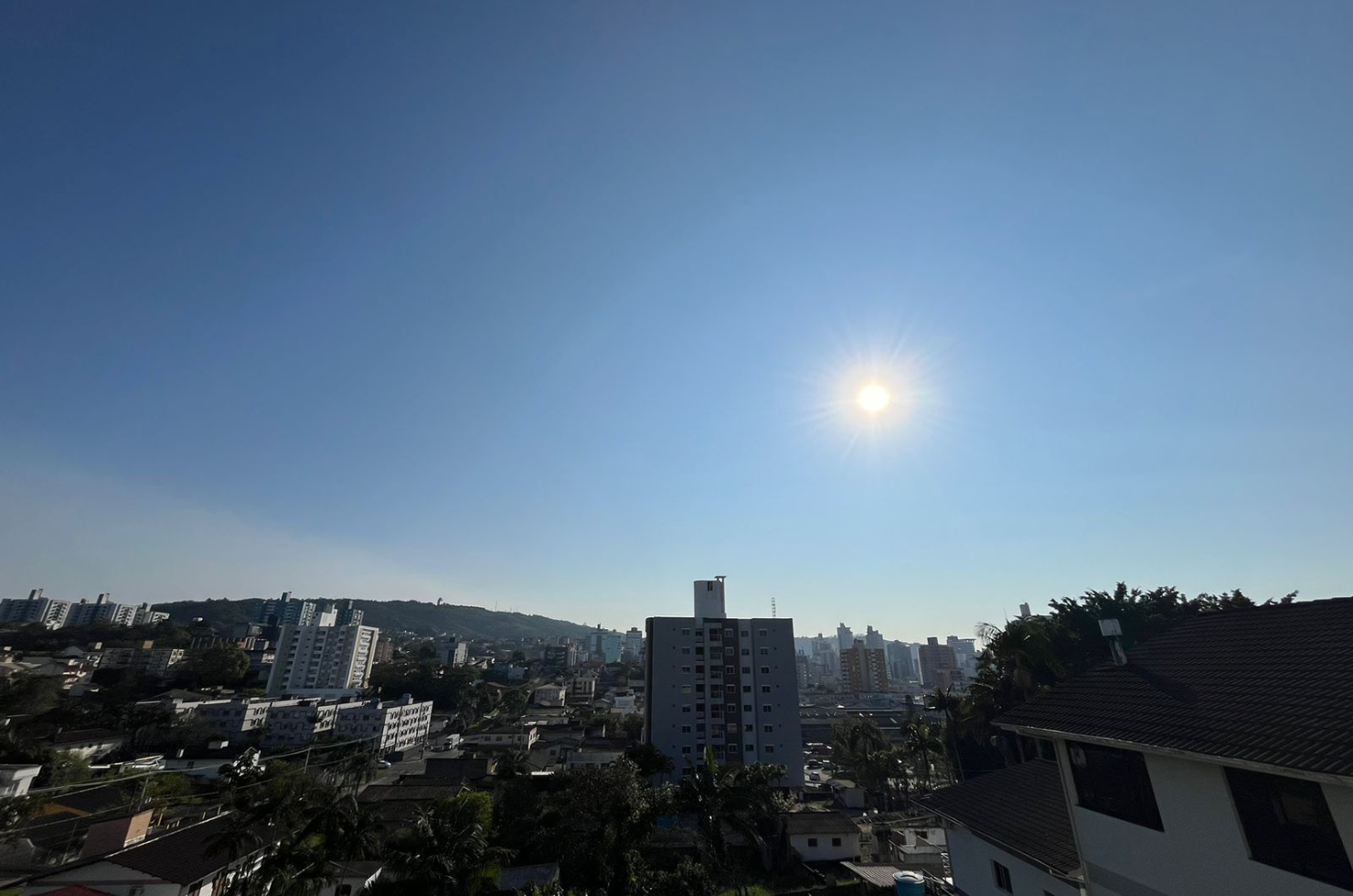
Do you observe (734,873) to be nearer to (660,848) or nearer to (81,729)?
(660,848)

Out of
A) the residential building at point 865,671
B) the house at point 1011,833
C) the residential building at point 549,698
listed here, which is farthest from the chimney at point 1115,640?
the residential building at point 865,671

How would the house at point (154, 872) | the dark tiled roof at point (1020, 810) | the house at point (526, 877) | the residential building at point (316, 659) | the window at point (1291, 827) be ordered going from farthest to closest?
1. the residential building at point (316, 659)
2. the house at point (526, 877)
3. the house at point (154, 872)
4. the dark tiled roof at point (1020, 810)
5. the window at point (1291, 827)

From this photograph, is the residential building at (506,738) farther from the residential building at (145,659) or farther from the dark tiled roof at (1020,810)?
the residential building at (145,659)

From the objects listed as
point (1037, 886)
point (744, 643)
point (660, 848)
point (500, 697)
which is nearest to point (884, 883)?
point (660, 848)

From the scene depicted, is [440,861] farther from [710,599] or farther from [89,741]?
[89,741]

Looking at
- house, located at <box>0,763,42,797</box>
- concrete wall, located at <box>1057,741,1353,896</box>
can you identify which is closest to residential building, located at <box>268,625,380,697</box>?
house, located at <box>0,763,42,797</box>

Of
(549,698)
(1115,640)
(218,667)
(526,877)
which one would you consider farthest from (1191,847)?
(218,667)
